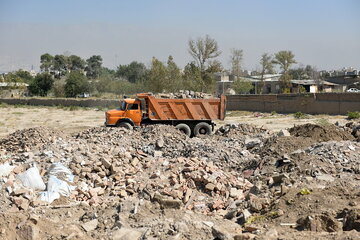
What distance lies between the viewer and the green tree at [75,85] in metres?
65.6

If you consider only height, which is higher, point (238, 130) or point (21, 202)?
point (238, 130)

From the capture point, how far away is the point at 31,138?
50.7 ft

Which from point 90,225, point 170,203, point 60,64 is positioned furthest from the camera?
point 60,64

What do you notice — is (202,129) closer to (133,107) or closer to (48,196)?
(133,107)

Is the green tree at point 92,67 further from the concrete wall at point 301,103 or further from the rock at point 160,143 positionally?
the rock at point 160,143

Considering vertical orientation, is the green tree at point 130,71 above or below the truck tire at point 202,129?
above

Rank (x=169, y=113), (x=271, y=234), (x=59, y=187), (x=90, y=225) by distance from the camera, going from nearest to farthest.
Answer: (x=271, y=234), (x=90, y=225), (x=59, y=187), (x=169, y=113)

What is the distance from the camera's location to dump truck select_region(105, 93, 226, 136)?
20.0m


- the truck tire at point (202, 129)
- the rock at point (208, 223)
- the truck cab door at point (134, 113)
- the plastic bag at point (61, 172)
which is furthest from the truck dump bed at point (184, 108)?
the rock at point (208, 223)

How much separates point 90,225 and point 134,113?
12.0 m

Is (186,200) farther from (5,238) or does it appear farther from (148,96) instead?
(148,96)

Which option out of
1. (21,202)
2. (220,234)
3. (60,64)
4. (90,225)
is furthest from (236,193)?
(60,64)

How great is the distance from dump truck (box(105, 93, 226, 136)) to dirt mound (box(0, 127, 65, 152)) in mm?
3986

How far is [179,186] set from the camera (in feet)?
35.7
